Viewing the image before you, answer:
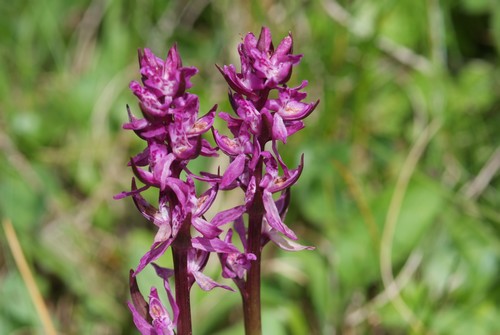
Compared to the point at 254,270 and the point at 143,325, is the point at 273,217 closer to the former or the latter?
the point at 254,270

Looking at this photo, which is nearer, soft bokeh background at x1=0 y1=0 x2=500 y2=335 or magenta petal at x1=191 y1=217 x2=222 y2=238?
magenta petal at x1=191 y1=217 x2=222 y2=238

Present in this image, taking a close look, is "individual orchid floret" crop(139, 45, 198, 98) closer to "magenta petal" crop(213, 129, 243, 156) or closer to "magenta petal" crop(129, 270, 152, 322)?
"magenta petal" crop(213, 129, 243, 156)

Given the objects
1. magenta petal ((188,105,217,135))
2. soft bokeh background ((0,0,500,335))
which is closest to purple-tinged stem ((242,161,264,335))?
magenta petal ((188,105,217,135))

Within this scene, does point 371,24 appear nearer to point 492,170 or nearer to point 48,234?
point 492,170

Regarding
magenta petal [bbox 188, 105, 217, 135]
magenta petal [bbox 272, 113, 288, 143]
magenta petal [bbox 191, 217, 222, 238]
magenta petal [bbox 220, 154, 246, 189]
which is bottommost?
magenta petal [bbox 191, 217, 222, 238]

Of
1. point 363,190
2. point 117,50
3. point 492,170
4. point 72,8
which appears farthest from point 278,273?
point 72,8

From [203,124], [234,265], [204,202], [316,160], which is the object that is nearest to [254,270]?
[234,265]
